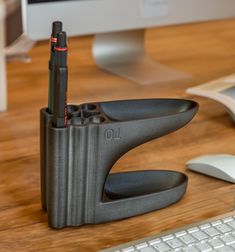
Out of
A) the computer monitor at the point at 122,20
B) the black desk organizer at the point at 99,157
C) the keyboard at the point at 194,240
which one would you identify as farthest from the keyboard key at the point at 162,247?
the computer monitor at the point at 122,20

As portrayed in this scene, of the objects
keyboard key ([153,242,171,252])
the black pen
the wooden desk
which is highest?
the black pen

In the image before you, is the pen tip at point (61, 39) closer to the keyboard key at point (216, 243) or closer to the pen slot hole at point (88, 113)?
the pen slot hole at point (88, 113)

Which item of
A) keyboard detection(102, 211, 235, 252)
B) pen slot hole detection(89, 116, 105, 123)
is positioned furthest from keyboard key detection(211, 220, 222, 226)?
pen slot hole detection(89, 116, 105, 123)

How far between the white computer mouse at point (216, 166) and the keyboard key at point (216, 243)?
0.70 feet

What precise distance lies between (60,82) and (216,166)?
11.3 inches

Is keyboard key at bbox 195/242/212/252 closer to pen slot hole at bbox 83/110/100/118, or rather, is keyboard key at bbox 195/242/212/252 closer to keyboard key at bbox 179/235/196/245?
keyboard key at bbox 179/235/196/245

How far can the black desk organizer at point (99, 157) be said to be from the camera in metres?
0.71

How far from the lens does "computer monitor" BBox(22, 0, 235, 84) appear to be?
3.61 feet

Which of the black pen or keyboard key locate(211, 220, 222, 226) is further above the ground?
the black pen

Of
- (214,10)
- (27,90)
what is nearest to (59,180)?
(27,90)

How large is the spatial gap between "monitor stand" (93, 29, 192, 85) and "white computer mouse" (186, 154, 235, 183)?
465mm

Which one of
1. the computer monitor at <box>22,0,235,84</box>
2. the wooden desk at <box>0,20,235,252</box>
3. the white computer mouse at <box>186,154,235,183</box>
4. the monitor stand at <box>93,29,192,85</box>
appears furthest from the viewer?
the monitor stand at <box>93,29,192,85</box>

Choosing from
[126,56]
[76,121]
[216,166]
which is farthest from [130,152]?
[126,56]

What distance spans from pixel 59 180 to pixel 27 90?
55 cm
